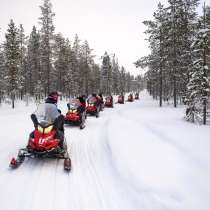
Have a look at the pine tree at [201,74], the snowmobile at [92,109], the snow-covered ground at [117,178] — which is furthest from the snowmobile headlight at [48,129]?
the snowmobile at [92,109]

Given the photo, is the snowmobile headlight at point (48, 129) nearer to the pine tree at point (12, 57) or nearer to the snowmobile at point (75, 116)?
the snowmobile at point (75, 116)

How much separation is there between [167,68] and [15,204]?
3080 cm

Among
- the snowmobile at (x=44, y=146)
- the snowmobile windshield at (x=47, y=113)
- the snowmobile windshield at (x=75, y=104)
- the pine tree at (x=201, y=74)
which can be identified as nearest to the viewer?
the snowmobile at (x=44, y=146)

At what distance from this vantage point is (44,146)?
7953mm

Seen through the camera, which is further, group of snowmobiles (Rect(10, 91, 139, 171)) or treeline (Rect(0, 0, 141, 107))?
treeline (Rect(0, 0, 141, 107))

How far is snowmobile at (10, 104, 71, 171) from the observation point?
7.91m

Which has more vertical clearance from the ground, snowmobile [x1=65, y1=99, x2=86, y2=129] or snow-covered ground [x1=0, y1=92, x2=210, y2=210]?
snowmobile [x1=65, y1=99, x2=86, y2=129]

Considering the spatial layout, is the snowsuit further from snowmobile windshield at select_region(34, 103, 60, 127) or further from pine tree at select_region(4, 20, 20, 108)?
pine tree at select_region(4, 20, 20, 108)

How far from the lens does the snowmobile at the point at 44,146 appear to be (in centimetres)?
791

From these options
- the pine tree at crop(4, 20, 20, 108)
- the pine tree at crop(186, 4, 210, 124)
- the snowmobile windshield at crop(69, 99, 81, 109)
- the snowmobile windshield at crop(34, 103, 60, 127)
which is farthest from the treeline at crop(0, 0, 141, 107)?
the snowmobile windshield at crop(34, 103, 60, 127)

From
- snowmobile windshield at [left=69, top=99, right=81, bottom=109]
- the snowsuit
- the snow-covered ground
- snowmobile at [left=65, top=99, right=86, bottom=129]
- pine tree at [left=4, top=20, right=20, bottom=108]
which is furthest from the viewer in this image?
pine tree at [left=4, top=20, right=20, bottom=108]

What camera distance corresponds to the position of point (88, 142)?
11766mm

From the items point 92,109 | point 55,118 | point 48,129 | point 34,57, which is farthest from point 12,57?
point 48,129

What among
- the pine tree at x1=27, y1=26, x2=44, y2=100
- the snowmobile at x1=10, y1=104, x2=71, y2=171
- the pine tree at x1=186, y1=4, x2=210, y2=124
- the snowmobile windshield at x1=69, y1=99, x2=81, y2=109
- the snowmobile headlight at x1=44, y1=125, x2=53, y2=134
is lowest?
the snowmobile at x1=10, y1=104, x2=71, y2=171
